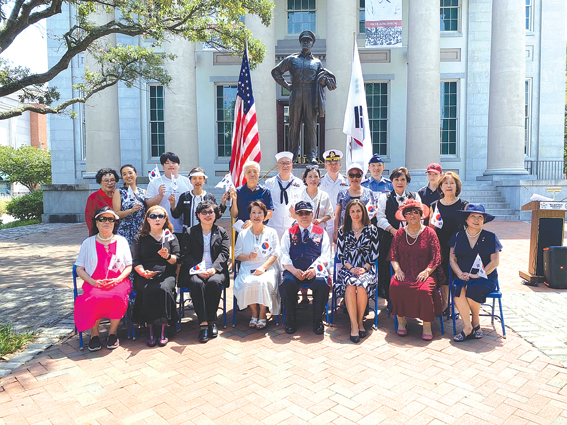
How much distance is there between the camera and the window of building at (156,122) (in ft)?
64.3

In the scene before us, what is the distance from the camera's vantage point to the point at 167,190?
237 inches

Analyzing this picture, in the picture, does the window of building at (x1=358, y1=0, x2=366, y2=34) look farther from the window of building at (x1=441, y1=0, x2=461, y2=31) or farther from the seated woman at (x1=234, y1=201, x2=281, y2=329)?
the seated woman at (x1=234, y1=201, x2=281, y2=329)

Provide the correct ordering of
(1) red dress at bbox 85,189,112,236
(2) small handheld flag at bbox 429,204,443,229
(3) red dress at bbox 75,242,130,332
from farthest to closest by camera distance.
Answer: (1) red dress at bbox 85,189,112,236, (2) small handheld flag at bbox 429,204,443,229, (3) red dress at bbox 75,242,130,332

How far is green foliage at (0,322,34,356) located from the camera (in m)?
4.41

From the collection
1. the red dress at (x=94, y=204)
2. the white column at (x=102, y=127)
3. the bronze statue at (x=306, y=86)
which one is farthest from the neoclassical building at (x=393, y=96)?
the red dress at (x=94, y=204)

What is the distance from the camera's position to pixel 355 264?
5273mm

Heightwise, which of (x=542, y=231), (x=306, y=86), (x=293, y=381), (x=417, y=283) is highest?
(x=306, y=86)

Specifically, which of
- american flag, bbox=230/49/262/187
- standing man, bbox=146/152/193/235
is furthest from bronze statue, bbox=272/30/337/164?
standing man, bbox=146/152/193/235

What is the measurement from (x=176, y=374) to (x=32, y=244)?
9.83m

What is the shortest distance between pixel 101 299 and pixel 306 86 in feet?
25.7

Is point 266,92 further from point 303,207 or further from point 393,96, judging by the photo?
point 303,207

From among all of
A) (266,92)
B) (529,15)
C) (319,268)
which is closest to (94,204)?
(319,268)

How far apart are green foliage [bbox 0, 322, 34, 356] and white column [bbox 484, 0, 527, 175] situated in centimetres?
1635

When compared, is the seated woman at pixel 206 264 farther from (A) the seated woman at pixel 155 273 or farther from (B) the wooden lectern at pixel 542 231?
(B) the wooden lectern at pixel 542 231
